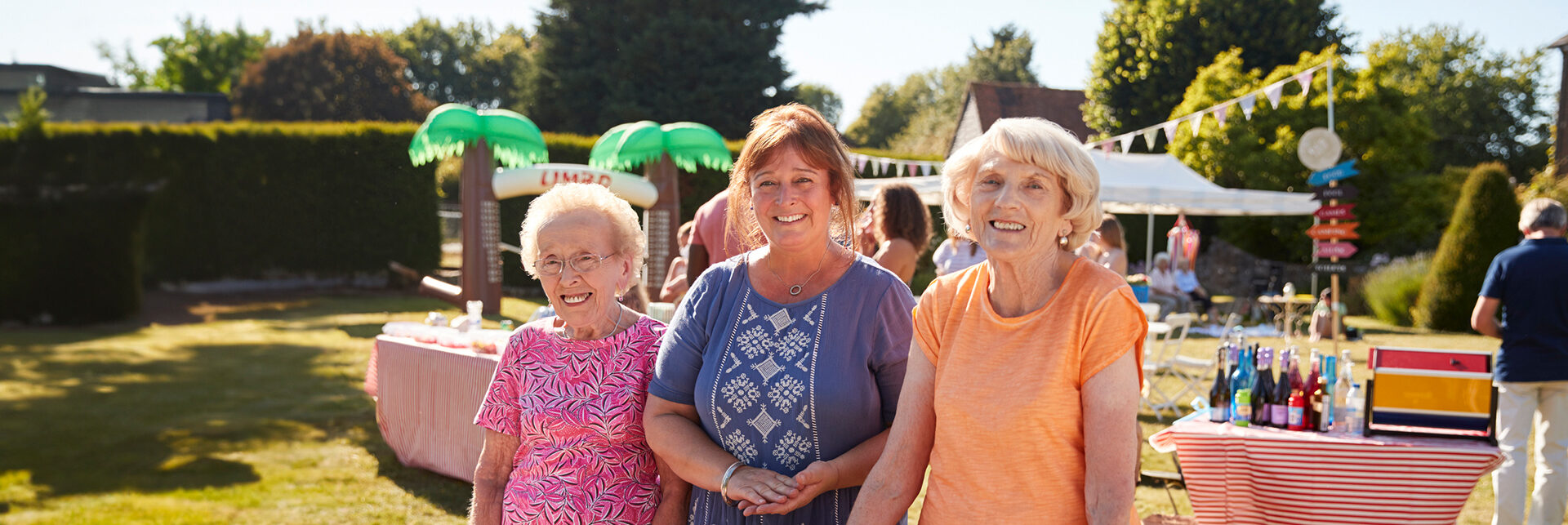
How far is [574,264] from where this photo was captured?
2047 mm

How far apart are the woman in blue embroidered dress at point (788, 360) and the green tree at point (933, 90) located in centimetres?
4637

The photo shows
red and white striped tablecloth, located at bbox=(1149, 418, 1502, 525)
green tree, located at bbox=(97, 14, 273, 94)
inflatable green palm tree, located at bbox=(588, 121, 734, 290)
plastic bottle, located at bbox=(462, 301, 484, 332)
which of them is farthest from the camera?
green tree, located at bbox=(97, 14, 273, 94)

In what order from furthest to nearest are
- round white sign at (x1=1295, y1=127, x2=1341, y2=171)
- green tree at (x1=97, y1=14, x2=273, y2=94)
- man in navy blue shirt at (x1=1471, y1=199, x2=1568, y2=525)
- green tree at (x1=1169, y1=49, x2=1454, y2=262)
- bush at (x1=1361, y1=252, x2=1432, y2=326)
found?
green tree at (x1=97, y1=14, x2=273, y2=94) < green tree at (x1=1169, y1=49, x2=1454, y2=262) < bush at (x1=1361, y1=252, x2=1432, y2=326) < round white sign at (x1=1295, y1=127, x2=1341, y2=171) < man in navy blue shirt at (x1=1471, y1=199, x2=1568, y2=525)

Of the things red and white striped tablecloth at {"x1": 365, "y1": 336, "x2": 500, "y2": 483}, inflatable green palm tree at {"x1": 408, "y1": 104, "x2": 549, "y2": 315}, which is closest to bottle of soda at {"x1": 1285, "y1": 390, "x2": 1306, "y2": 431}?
red and white striped tablecloth at {"x1": 365, "y1": 336, "x2": 500, "y2": 483}

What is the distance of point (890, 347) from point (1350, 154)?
850 inches

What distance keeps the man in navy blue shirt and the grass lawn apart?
0.51 meters

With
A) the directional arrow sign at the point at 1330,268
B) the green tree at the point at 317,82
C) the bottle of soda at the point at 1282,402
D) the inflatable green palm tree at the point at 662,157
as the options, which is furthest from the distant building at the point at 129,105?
the bottle of soda at the point at 1282,402

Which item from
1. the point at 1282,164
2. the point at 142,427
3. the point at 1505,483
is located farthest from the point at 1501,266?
the point at 1282,164

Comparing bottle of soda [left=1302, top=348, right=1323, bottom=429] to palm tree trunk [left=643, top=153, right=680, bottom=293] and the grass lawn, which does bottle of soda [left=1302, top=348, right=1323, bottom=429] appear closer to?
the grass lawn

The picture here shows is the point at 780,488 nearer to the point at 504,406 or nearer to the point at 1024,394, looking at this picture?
the point at 1024,394

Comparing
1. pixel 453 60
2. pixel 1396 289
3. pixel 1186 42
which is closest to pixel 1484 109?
pixel 1186 42

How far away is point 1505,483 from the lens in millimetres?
4230

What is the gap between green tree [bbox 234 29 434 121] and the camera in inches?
1323

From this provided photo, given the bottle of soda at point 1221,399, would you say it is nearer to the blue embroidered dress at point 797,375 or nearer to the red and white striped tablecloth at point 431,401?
the blue embroidered dress at point 797,375
